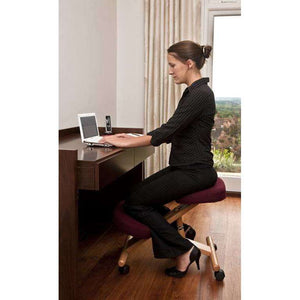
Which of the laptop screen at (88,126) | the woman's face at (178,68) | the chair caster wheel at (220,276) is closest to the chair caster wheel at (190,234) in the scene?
the chair caster wheel at (220,276)

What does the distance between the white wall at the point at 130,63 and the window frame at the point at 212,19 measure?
0.61 m

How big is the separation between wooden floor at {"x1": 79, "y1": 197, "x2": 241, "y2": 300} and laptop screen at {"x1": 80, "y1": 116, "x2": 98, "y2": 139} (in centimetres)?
70

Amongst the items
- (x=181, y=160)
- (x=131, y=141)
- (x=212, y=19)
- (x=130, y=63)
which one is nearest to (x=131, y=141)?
(x=131, y=141)

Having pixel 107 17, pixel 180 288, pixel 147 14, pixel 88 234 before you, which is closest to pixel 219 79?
pixel 147 14

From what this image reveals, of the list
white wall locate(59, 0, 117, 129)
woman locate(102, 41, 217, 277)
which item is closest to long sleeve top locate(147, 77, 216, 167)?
woman locate(102, 41, 217, 277)

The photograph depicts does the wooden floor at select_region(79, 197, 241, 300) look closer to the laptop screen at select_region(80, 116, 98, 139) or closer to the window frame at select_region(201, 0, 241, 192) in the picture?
the laptop screen at select_region(80, 116, 98, 139)

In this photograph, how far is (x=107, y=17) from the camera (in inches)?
159

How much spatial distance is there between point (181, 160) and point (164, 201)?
0.78 feet

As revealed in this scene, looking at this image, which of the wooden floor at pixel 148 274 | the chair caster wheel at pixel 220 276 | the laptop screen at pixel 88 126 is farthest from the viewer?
the laptop screen at pixel 88 126

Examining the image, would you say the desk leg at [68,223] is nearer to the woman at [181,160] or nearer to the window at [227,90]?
the woman at [181,160]

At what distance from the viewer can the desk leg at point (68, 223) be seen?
1865 millimetres

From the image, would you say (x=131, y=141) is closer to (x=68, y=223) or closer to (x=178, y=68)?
(x=178, y=68)
